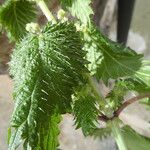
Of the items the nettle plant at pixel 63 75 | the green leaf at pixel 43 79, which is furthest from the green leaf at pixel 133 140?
the green leaf at pixel 43 79

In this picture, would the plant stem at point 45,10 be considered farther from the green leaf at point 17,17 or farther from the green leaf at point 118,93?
the green leaf at point 118,93

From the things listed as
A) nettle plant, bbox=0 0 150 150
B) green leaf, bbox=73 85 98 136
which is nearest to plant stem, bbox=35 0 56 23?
nettle plant, bbox=0 0 150 150

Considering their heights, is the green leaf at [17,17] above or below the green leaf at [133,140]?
above

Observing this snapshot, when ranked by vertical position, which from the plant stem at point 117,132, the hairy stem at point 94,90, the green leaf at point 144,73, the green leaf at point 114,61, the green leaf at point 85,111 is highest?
the green leaf at point 114,61

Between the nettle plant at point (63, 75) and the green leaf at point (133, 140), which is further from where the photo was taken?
the green leaf at point (133, 140)

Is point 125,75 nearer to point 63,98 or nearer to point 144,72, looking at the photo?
point 144,72

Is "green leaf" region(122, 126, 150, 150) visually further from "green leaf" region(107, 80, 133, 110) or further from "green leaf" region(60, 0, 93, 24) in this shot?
"green leaf" region(60, 0, 93, 24)

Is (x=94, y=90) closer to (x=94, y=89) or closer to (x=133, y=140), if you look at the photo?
(x=94, y=89)
